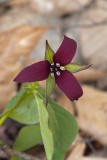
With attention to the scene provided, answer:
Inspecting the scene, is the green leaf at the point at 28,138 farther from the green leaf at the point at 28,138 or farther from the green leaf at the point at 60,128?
the green leaf at the point at 60,128

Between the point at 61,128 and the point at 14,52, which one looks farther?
the point at 14,52

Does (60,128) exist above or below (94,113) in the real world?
above

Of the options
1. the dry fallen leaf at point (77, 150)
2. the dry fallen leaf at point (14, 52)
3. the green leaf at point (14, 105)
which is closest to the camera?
the green leaf at point (14, 105)

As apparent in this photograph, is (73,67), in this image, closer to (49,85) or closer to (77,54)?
(49,85)

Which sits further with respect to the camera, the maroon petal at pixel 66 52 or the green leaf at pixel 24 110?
the green leaf at pixel 24 110

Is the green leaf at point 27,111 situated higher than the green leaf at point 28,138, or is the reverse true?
the green leaf at point 27,111

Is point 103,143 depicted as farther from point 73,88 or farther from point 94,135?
point 73,88

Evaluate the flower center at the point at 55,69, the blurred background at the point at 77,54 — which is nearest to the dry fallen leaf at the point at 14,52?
the blurred background at the point at 77,54

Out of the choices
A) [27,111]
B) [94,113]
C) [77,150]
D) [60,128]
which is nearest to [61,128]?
[60,128]
